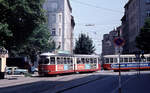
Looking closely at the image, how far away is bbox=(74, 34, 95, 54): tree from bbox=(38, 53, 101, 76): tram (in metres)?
33.9

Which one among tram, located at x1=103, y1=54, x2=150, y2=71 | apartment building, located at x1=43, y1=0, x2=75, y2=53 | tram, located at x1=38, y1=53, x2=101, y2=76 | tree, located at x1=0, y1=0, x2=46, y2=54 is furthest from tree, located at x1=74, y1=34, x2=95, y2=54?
tree, located at x1=0, y1=0, x2=46, y2=54

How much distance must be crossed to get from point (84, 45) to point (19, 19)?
47730mm

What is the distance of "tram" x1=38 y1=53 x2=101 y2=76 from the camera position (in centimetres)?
3344

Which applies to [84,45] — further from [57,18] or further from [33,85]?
[33,85]

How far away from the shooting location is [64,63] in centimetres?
3566

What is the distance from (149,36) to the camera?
5738cm

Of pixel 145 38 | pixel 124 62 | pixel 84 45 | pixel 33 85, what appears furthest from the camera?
pixel 84 45

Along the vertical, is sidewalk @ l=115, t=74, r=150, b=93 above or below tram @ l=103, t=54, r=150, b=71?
below

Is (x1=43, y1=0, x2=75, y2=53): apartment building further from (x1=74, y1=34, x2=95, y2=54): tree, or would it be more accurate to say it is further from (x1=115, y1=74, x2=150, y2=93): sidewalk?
(x1=115, y1=74, x2=150, y2=93): sidewalk

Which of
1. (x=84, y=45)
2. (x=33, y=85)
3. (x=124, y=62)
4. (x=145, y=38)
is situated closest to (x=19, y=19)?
(x=33, y=85)

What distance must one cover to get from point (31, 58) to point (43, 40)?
6054 millimetres

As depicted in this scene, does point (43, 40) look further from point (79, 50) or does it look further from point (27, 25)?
point (79, 50)

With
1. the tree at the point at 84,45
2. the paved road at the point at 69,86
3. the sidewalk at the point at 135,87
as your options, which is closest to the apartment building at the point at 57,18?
Answer: the tree at the point at 84,45

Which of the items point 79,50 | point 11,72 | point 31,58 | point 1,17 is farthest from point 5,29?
point 79,50
